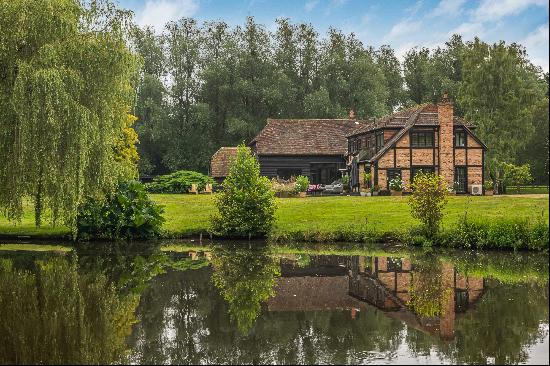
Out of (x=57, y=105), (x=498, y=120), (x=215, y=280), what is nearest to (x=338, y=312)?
(x=215, y=280)

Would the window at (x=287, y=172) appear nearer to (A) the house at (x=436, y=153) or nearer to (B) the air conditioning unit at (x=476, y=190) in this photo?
(A) the house at (x=436, y=153)

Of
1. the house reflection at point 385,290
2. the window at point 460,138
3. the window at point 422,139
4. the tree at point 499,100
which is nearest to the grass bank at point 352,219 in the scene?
the house reflection at point 385,290

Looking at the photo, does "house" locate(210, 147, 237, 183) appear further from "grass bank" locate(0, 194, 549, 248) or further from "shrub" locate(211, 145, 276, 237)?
"shrub" locate(211, 145, 276, 237)

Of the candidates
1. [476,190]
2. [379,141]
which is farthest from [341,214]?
Result: [379,141]

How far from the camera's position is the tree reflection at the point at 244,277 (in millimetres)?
14453

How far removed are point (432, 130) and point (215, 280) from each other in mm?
29886

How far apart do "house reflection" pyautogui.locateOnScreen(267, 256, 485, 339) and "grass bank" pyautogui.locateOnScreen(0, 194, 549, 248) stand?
16.8ft

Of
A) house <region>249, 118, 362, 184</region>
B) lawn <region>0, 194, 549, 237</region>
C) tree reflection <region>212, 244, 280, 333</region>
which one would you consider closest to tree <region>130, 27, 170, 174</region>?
house <region>249, 118, 362, 184</region>

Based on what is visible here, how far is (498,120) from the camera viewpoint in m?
51.3

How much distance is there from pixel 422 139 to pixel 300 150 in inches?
481

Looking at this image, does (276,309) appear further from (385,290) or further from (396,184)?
(396,184)

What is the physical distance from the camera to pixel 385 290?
16859mm

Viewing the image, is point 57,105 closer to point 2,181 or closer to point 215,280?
point 2,181

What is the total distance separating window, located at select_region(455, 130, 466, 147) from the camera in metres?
45.1
